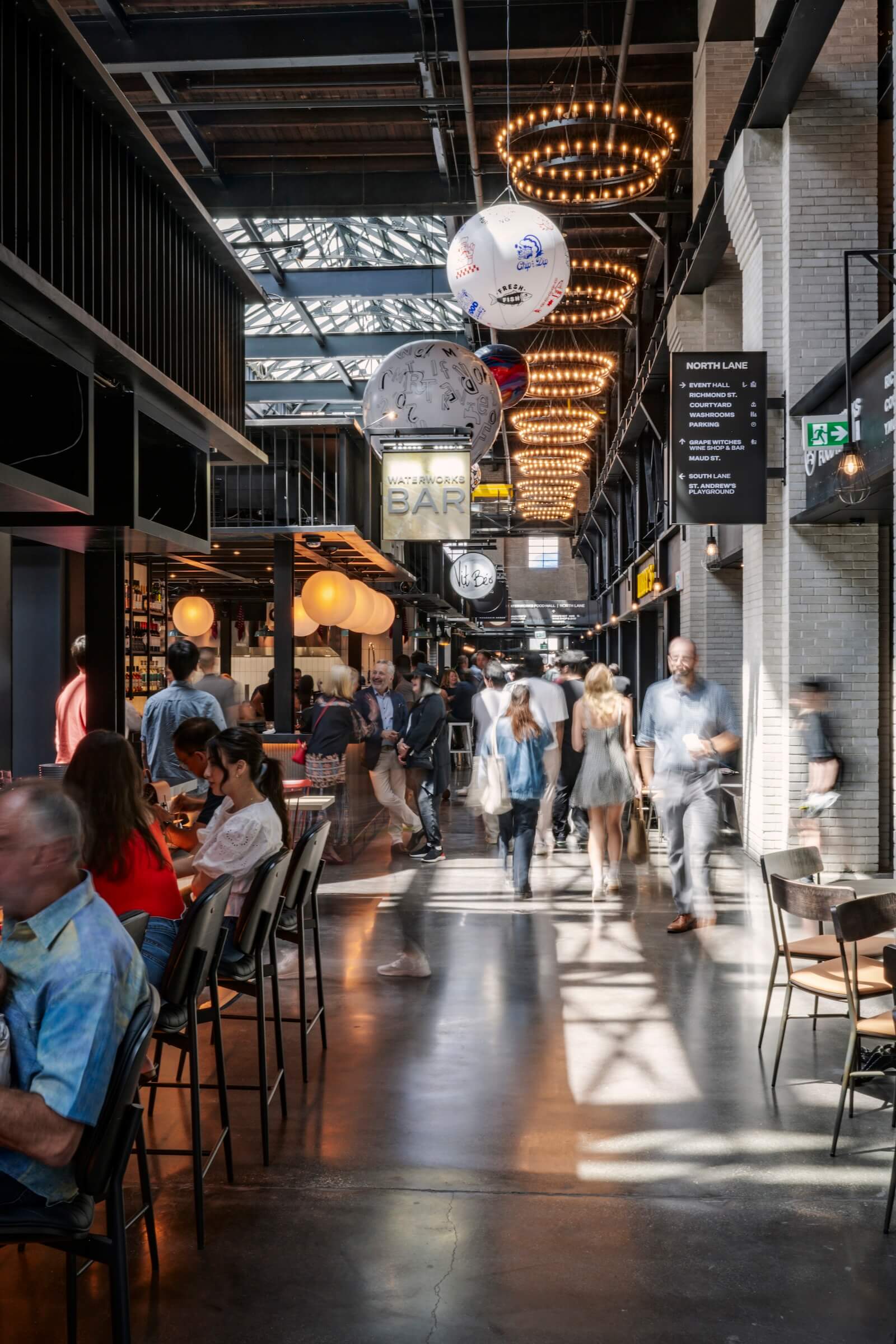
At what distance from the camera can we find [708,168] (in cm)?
1053

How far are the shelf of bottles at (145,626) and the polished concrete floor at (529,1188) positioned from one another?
9739 millimetres

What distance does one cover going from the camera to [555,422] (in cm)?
1667

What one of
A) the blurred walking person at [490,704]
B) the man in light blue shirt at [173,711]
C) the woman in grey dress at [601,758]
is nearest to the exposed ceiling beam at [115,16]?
the man in light blue shirt at [173,711]

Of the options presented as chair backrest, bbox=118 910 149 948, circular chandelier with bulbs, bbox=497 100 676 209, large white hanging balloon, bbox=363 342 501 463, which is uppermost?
circular chandelier with bulbs, bbox=497 100 676 209

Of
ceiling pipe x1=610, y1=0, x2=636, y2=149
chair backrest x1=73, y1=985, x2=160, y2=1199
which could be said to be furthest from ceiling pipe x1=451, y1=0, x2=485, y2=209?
chair backrest x1=73, y1=985, x2=160, y2=1199

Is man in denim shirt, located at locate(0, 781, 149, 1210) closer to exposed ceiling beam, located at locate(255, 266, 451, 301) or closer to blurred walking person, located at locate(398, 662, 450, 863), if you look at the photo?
blurred walking person, located at locate(398, 662, 450, 863)

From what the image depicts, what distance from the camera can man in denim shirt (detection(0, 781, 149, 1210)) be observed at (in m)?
2.12

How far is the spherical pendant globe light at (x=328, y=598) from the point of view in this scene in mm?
12352

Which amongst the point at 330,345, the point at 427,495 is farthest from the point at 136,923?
the point at 330,345

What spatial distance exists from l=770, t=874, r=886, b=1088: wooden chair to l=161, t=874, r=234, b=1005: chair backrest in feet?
6.86

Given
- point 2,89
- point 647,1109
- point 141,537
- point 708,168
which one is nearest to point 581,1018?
point 647,1109

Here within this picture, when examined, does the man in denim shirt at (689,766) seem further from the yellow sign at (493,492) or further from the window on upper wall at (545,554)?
the window on upper wall at (545,554)

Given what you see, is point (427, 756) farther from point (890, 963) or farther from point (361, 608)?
point (890, 963)

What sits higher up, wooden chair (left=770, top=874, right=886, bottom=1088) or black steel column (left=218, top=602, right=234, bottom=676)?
black steel column (left=218, top=602, right=234, bottom=676)
